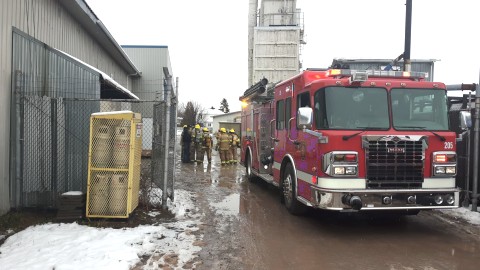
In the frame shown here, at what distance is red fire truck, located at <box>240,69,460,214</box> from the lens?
6.06 meters

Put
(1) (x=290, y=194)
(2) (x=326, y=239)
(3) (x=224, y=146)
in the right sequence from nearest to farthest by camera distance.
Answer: (2) (x=326, y=239)
(1) (x=290, y=194)
(3) (x=224, y=146)

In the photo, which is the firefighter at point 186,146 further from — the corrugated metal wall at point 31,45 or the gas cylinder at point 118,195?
A: the gas cylinder at point 118,195

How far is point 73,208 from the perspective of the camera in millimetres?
6562

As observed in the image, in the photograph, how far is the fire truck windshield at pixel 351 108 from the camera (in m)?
6.31

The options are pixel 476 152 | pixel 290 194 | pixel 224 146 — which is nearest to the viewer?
pixel 290 194

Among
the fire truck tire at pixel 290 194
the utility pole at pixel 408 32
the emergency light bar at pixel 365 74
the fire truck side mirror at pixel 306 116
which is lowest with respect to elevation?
the fire truck tire at pixel 290 194

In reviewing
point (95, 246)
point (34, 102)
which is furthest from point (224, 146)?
point (95, 246)

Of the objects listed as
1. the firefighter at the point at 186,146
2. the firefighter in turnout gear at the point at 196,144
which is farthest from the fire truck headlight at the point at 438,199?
the firefighter at the point at 186,146

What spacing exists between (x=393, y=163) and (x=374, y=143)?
1.39ft

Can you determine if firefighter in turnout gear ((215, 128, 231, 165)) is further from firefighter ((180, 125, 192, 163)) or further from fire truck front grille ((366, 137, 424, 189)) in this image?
fire truck front grille ((366, 137, 424, 189))

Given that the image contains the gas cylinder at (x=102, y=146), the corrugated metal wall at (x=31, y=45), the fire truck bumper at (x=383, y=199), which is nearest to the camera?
the fire truck bumper at (x=383, y=199)

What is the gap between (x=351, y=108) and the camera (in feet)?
20.9

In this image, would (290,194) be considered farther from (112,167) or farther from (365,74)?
(112,167)

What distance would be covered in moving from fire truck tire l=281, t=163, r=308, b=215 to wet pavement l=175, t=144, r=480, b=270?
0.16 m
